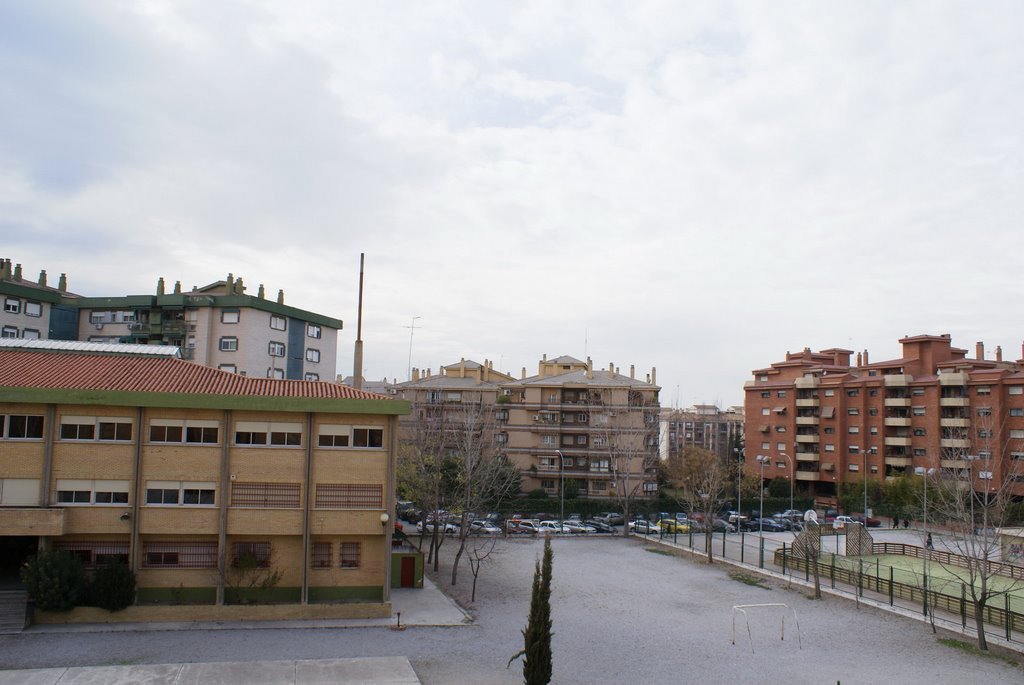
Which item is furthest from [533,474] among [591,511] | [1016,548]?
[1016,548]

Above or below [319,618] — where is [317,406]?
above

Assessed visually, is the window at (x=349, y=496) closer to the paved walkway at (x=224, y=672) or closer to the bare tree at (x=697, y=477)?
the paved walkway at (x=224, y=672)

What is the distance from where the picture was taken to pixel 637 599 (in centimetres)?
3175

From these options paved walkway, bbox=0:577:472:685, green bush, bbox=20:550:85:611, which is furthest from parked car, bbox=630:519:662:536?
green bush, bbox=20:550:85:611

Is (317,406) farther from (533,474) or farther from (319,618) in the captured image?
(533,474)

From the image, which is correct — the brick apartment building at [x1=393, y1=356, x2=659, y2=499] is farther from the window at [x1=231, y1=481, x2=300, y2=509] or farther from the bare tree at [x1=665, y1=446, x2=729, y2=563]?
the window at [x1=231, y1=481, x2=300, y2=509]

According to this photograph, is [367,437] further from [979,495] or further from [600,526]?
[979,495]

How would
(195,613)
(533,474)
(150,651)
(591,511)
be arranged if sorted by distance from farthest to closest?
(533,474), (591,511), (195,613), (150,651)

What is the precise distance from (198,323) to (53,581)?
34.6 meters

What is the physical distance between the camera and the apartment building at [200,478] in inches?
1039

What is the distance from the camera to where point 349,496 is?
28203mm

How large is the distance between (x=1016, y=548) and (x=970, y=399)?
32.0 meters

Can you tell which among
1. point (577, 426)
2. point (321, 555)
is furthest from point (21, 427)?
point (577, 426)

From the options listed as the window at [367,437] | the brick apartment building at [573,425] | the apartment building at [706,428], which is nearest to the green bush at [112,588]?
the window at [367,437]
